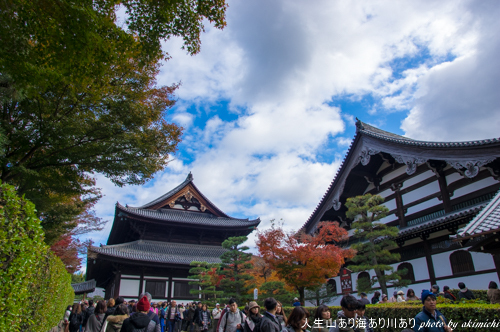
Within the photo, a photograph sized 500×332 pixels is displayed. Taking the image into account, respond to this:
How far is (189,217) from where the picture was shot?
90.8ft

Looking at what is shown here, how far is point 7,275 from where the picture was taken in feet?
10.5

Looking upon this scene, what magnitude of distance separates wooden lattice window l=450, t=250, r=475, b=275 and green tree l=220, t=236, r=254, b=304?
8.61m

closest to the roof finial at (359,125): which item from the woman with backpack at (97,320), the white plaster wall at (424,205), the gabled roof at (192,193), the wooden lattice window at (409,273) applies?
the white plaster wall at (424,205)

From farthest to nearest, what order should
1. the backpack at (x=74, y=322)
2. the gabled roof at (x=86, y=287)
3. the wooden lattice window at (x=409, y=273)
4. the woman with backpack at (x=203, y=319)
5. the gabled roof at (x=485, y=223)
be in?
the gabled roof at (x=86, y=287), the wooden lattice window at (x=409, y=273), the woman with backpack at (x=203, y=319), the backpack at (x=74, y=322), the gabled roof at (x=485, y=223)

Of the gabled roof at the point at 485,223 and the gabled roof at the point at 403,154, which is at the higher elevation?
the gabled roof at the point at 403,154

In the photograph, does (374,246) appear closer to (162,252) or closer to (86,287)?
(162,252)

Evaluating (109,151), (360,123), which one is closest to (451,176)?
(360,123)

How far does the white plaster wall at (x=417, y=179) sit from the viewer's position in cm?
1480

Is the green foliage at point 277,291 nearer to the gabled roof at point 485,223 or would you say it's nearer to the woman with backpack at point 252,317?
the gabled roof at point 485,223

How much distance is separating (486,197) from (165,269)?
63.9ft

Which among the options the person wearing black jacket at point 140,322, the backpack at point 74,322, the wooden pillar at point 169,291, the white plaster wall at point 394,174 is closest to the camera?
the person wearing black jacket at point 140,322

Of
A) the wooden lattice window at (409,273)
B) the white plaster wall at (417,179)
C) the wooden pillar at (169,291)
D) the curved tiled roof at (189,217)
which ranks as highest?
the curved tiled roof at (189,217)

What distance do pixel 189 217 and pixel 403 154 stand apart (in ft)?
61.9

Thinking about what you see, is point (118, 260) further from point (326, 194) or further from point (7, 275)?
point (7, 275)
